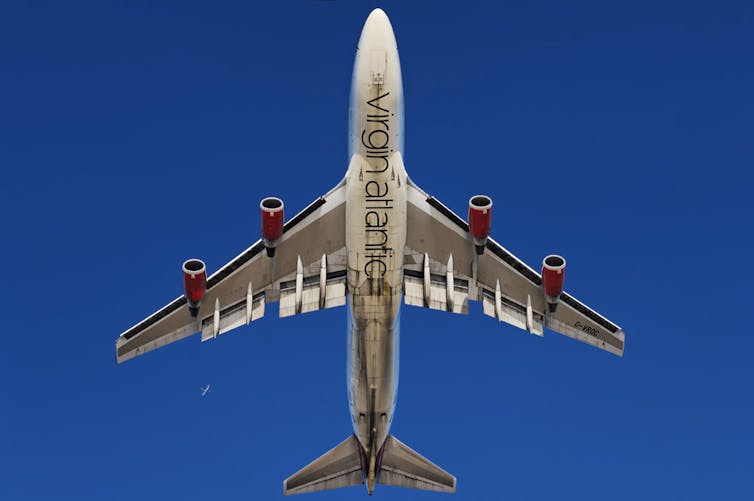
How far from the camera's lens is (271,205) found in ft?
209

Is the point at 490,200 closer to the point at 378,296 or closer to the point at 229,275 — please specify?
the point at 378,296

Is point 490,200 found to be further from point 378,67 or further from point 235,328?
point 235,328

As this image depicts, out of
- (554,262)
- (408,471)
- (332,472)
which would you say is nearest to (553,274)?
(554,262)

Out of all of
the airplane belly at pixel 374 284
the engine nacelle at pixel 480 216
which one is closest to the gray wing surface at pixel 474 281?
the engine nacelle at pixel 480 216

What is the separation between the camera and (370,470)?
68.4 meters

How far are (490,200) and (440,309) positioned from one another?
4.94 meters

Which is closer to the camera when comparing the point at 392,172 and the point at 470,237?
the point at 392,172

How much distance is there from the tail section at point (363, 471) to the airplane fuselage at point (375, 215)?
324 centimetres

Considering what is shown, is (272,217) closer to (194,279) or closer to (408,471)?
(194,279)

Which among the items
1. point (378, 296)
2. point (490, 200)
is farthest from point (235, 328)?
point (490, 200)

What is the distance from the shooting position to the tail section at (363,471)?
226ft

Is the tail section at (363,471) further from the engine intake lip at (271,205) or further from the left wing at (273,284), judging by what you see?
the engine intake lip at (271,205)

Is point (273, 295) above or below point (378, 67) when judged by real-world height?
below

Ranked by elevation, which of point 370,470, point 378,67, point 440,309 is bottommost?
point 370,470
